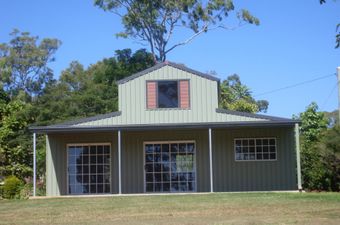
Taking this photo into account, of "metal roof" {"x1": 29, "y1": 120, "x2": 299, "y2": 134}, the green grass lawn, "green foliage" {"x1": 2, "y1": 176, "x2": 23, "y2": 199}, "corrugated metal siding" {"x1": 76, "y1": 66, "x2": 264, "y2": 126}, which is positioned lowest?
the green grass lawn

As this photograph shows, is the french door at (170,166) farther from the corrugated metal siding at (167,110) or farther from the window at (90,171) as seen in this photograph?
the window at (90,171)

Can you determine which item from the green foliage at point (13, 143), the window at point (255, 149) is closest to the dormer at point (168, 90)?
the window at point (255, 149)

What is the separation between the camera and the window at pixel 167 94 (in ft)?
75.1

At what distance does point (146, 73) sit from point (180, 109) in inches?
78.1

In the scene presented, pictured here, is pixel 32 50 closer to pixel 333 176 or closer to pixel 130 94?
pixel 130 94

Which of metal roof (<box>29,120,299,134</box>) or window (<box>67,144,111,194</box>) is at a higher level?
metal roof (<box>29,120,299,134</box>)

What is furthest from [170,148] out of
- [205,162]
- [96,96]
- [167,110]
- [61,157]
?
[96,96]

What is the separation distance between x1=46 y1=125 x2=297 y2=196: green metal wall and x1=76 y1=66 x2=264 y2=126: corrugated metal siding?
2.69 feet

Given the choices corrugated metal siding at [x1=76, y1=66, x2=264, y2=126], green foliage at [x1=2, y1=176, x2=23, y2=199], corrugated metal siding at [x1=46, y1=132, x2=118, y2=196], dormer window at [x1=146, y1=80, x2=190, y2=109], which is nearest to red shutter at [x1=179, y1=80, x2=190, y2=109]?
dormer window at [x1=146, y1=80, x2=190, y2=109]

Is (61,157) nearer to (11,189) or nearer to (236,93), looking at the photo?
(11,189)

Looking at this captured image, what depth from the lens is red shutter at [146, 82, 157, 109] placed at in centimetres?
2291

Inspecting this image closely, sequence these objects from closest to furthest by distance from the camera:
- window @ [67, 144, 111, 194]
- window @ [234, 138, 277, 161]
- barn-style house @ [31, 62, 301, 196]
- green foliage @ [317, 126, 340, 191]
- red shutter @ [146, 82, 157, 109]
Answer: green foliage @ [317, 126, 340, 191]
barn-style house @ [31, 62, 301, 196]
red shutter @ [146, 82, 157, 109]
window @ [234, 138, 277, 161]
window @ [67, 144, 111, 194]

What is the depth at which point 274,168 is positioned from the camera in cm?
2294

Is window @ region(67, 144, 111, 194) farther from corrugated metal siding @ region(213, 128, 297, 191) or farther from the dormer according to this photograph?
corrugated metal siding @ region(213, 128, 297, 191)
